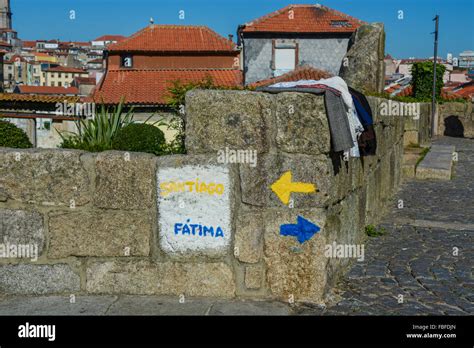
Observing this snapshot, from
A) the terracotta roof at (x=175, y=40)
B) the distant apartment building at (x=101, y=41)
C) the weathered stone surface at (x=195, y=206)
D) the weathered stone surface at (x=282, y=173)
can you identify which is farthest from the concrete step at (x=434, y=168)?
the distant apartment building at (x=101, y=41)

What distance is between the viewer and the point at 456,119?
22.5 meters

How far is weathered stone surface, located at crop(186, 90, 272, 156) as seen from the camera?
12.5 ft

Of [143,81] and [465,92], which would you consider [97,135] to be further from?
[465,92]

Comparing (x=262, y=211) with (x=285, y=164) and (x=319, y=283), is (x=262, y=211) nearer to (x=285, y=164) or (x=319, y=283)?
(x=285, y=164)

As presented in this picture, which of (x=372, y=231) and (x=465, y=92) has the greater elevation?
(x=465, y=92)

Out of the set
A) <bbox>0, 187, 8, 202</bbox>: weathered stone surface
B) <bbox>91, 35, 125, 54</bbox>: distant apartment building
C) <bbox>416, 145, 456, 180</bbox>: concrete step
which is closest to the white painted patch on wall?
<bbox>0, 187, 8, 202</bbox>: weathered stone surface

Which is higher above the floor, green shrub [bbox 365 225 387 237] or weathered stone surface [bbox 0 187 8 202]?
weathered stone surface [bbox 0 187 8 202]

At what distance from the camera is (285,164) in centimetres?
381

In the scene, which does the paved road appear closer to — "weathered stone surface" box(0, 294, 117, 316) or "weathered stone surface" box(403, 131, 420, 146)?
"weathered stone surface" box(0, 294, 117, 316)

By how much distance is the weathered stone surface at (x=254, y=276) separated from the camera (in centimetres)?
389

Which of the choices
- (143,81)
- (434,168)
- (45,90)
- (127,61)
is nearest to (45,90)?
(45,90)

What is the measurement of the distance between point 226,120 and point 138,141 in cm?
127

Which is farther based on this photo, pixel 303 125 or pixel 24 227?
pixel 24 227

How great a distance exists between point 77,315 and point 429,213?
17.3 feet
